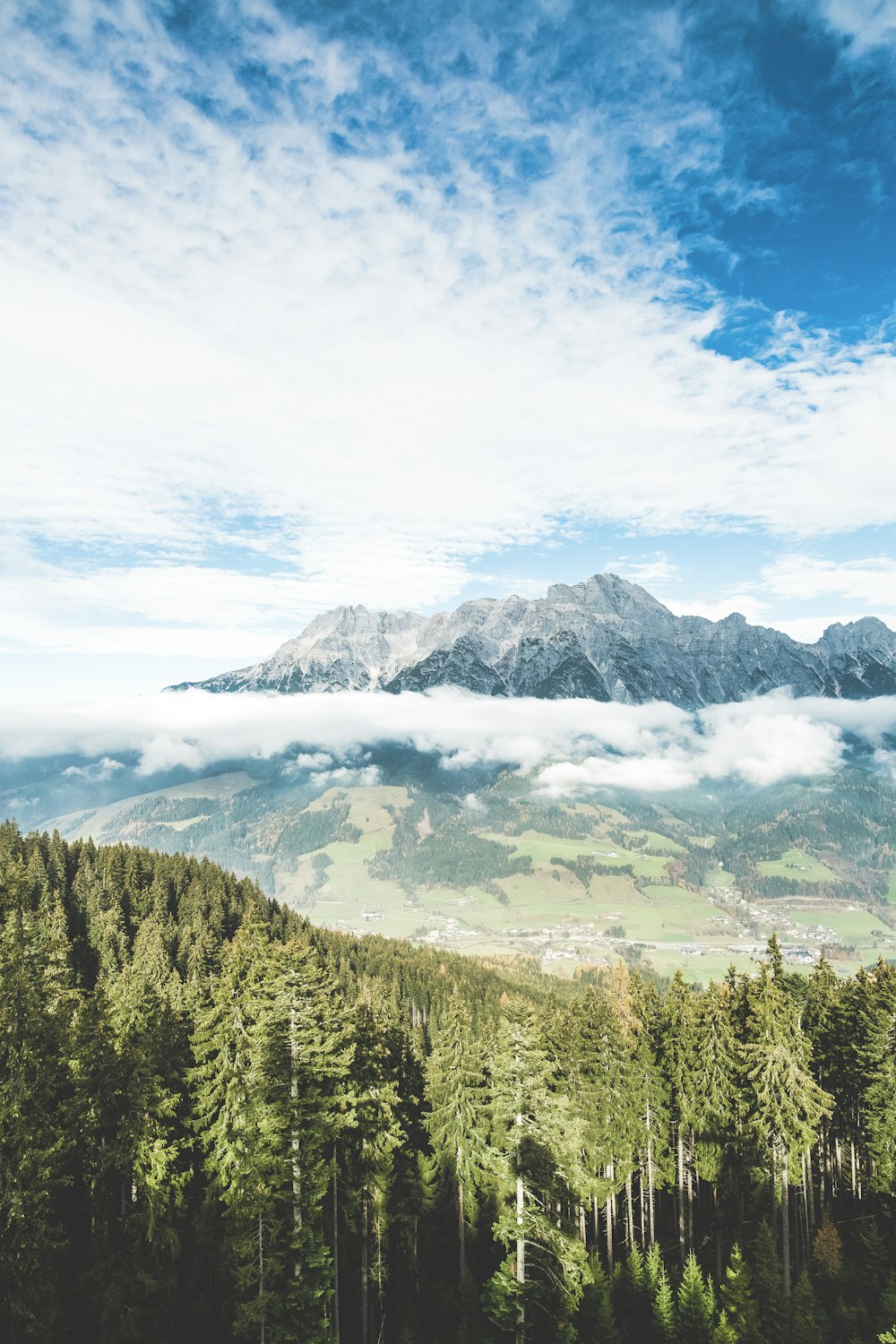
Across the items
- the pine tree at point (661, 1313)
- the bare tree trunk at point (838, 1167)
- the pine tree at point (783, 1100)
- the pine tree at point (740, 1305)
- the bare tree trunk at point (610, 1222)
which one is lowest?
the bare tree trunk at point (838, 1167)

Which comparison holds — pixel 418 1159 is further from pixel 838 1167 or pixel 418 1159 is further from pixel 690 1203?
pixel 838 1167

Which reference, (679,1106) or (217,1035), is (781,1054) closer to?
(679,1106)

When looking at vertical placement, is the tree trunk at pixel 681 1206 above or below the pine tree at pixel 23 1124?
below

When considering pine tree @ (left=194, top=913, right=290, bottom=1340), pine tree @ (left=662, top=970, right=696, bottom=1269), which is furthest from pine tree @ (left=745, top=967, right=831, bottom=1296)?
pine tree @ (left=194, top=913, right=290, bottom=1340)

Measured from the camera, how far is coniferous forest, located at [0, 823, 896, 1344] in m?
23.2

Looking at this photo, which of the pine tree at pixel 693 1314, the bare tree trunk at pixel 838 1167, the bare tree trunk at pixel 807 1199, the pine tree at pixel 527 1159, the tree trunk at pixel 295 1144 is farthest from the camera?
the bare tree trunk at pixel 838 1167

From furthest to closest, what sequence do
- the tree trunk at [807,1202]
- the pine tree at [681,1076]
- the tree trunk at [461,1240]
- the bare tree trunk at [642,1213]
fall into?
the bare tree trunk at [642,1213] → the pine tree at [681,1076] → the tree trunk at [807,1202] → the tree trunk at [461,1240]

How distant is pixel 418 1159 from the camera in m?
45.5

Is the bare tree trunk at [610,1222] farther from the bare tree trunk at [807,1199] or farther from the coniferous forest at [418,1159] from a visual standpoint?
the bare tree trunk at [807,1199]

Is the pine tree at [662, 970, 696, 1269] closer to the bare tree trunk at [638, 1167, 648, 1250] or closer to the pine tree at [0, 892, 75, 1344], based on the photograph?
the bare tree trunk at [638, 1167, 648, 1250]

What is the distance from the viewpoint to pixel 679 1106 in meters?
46.5

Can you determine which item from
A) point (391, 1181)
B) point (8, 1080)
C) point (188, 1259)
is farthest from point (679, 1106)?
point (8, 1080)

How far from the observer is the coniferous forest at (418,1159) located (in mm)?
23203

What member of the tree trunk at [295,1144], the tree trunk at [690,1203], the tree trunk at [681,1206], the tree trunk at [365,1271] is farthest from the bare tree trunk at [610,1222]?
the tree trunk at [295,1144]
